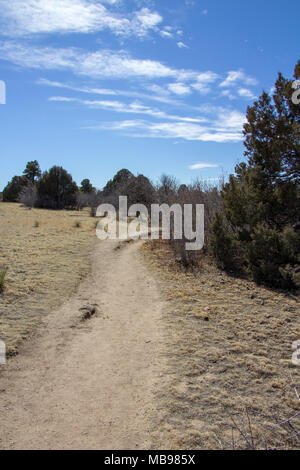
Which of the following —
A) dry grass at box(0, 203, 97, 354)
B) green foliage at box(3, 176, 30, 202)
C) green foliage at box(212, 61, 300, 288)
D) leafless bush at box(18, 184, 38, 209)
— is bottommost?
dry grass at box(0, 203, 97, 354)

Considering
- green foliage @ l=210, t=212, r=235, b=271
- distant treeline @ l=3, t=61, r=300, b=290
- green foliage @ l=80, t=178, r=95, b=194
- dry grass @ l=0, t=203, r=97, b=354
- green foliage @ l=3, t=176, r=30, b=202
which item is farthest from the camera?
green foliage @ l=80, t=178, r=95, b=194

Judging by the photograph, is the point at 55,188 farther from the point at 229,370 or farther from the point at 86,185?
the point at 229,370

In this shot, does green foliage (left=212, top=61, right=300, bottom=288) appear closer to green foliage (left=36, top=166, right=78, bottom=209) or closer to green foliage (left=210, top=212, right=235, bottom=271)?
green foliage (left=210, top=212, right=235, bottom=271)

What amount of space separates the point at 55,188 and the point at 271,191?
3049 centimetres

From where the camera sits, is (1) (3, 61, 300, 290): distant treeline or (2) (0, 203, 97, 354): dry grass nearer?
(2) (0, 203, 97, 354): dry grass

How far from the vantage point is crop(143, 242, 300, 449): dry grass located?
325cm

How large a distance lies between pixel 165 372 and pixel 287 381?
5.12 feet

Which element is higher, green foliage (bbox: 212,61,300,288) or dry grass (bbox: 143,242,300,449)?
green foliage (bbox: 212,61,300,288)

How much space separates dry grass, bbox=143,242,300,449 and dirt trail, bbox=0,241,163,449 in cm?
30

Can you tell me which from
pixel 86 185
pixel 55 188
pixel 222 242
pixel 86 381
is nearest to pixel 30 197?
pixel 55 188

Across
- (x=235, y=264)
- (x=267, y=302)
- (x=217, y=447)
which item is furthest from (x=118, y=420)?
(x=235, y=264)

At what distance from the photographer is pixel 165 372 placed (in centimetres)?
439

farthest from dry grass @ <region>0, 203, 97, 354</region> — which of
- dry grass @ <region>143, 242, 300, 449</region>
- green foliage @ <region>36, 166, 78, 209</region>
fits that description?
green foliage @ <region>36, 166, 78, 209</region>

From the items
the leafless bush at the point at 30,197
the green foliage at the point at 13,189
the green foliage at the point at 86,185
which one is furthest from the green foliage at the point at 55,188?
the green foliage at the point at 86,185
